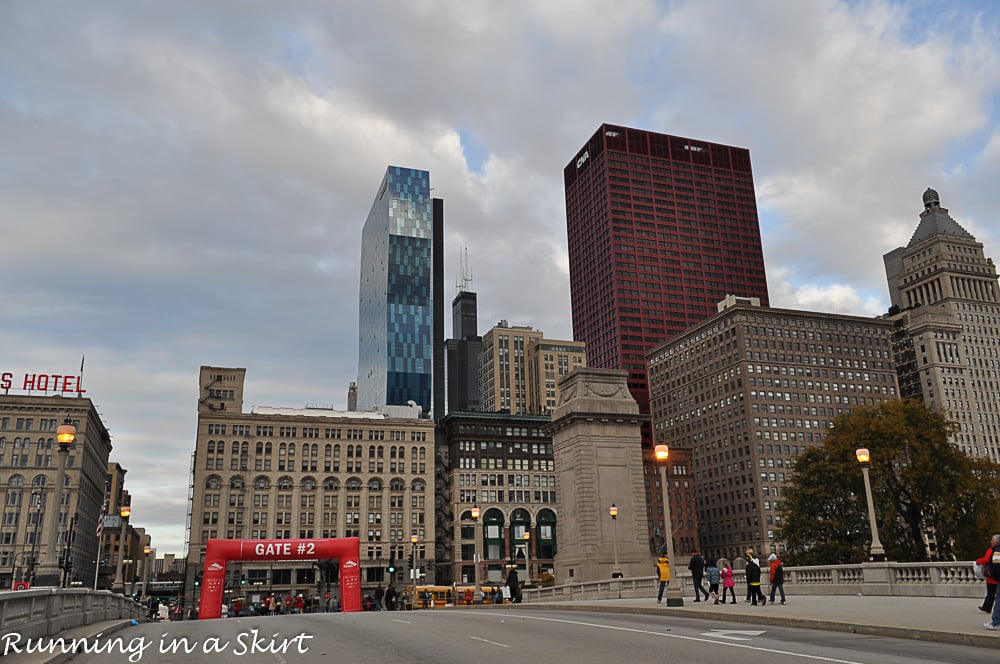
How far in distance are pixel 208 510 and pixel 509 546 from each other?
49558 millimetres

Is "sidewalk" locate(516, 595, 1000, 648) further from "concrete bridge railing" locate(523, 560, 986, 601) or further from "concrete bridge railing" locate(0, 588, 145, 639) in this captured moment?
"concrete bridge railing" locate(0, 588, 145, 639)

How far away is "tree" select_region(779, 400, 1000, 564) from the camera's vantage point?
198 ft

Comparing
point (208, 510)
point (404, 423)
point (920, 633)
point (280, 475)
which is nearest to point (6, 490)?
point (208, 510)

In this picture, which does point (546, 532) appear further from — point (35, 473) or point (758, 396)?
point (35, 473)

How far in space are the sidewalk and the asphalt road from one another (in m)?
0.50

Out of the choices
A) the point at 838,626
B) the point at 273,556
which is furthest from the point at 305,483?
the point at 838,626

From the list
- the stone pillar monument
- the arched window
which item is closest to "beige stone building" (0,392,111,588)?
the arched window

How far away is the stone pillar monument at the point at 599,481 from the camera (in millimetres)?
57688

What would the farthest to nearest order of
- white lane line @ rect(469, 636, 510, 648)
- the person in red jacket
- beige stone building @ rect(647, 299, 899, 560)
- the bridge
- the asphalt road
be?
beige stone building @ rect(647, 299, 899, 560) → the person in red jacket → the bridge → white lane line @ rect(469, 636, 510, 648) → the asphalt road

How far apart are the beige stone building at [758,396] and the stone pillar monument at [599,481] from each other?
10703cm

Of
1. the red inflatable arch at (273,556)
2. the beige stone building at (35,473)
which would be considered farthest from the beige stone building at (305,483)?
the red inflatable arch at (273,556)

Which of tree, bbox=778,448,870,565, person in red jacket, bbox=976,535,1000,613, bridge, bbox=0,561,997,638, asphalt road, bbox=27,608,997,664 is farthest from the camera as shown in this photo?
tree, bbox=778,448,870,565

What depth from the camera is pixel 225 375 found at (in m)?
133

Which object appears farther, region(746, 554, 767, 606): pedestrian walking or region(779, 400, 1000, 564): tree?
region(779, 400, 1000, 564): tree
